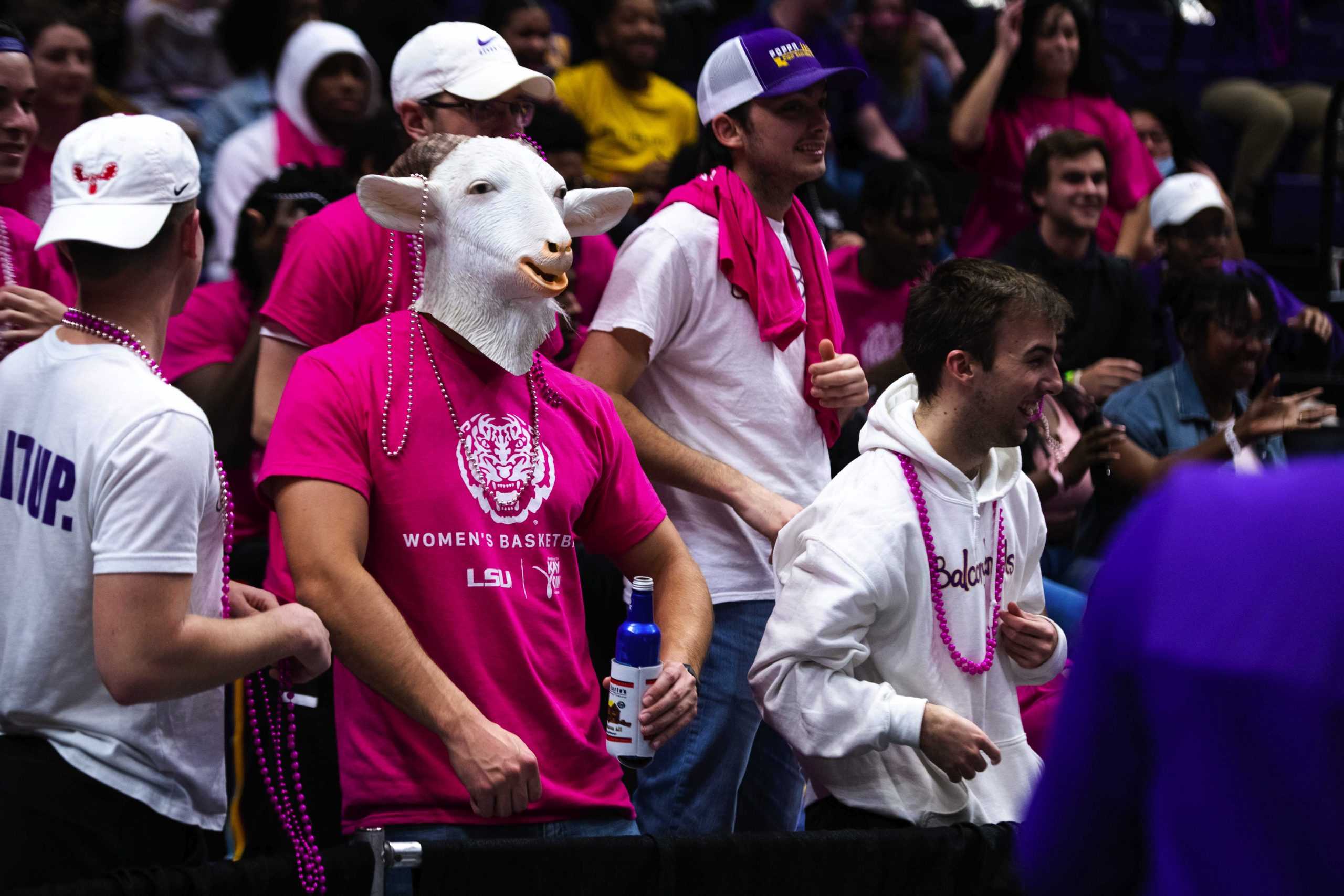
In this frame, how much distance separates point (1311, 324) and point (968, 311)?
11.9ft

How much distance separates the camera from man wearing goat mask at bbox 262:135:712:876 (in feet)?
8.61

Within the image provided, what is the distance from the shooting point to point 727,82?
3.98 meters

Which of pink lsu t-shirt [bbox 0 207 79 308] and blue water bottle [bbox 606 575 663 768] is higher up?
pink lsu t-shirt [bbox 0 207 79 308]

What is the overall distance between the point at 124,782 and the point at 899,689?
140 centimetres

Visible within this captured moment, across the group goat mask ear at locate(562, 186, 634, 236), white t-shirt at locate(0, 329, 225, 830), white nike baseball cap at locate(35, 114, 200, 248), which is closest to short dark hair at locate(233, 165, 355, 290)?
goat mask ear at locate(562, 186, 634, 236)

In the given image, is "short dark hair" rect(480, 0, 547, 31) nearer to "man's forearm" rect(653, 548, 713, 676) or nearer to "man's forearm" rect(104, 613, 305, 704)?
"man's forearm" rect(653, 548, 713, 676)

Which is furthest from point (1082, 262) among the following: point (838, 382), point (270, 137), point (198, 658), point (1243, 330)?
point (198, 658)

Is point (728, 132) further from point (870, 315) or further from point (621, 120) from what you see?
point (621, 120)

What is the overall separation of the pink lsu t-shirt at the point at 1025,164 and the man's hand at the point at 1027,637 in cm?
367

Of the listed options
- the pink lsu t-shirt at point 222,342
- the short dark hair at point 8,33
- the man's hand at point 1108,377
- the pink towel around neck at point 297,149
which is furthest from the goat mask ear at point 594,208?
the man's hand at point 1108,377

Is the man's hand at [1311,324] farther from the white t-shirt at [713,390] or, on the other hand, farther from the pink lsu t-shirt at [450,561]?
the pink lsu t-shirt at [450,561]

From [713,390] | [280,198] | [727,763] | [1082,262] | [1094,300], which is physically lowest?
[727,763]

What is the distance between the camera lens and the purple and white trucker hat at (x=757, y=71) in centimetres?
392

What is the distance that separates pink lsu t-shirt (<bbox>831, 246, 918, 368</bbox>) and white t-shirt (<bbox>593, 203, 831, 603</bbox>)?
1754 mm
